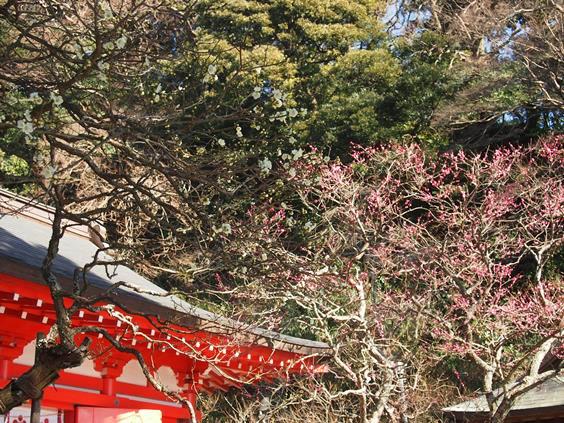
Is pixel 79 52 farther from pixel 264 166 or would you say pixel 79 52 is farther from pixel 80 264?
pixel 80 264

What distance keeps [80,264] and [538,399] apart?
536 cm

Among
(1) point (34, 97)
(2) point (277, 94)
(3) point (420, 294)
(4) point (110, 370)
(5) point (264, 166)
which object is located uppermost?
(3) point (420, 294)

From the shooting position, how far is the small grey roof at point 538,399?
902 cm

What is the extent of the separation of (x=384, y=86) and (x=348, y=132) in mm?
1420

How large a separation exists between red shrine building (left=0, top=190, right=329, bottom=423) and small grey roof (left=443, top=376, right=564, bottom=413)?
2.02 metres

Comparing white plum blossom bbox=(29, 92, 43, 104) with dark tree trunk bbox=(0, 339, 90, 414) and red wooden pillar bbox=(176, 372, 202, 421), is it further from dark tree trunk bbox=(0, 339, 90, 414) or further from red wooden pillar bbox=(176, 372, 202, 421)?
red wooden pillar bbox=(176, 372, 202, 421)

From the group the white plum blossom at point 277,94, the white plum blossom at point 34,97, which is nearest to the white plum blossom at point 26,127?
the white plum blossom at point 34,97

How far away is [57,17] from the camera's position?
4617mm

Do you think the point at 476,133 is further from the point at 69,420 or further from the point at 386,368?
the point at 69,420

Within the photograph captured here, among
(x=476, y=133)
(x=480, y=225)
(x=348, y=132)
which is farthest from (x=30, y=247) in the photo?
(x=476, y=133)

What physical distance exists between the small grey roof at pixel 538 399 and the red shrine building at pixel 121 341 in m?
2.02

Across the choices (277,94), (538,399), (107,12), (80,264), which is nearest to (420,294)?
(538,399)

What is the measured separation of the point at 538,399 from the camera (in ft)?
30.6

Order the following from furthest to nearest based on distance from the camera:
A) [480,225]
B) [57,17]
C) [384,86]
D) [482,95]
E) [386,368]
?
[384,86] < [482,95] < [480,225] < [386,368] < [57,17]
